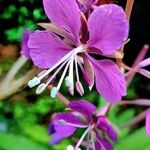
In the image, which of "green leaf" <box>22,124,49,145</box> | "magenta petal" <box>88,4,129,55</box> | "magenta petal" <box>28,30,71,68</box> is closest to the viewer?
"magenta petal" <box>88,4,129,55</box>

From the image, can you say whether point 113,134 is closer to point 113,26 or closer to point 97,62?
point 97,62

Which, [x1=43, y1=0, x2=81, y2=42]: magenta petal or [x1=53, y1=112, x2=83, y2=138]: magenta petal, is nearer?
[x1=43, y1=0, x2=81, y2=42]: magenta petal

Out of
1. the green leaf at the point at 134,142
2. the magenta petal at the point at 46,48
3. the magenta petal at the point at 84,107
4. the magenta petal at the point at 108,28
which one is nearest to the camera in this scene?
the magenta petal at the point at 108,28

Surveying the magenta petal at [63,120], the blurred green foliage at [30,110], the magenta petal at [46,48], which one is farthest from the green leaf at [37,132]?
the magenta petal at [46,48]

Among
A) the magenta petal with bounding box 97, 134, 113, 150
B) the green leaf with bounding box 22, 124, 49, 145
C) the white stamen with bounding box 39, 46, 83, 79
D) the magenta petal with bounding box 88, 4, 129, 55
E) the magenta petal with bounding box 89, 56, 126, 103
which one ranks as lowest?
the green leaf with bounding box 22, 124, 49, 145

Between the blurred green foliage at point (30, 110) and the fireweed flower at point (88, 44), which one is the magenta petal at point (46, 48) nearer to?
the fireweed flower at point (88, 44)

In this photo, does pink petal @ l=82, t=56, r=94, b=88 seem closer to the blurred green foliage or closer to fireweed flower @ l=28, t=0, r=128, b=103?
fireweed flower @ l=28, t=0, r=128, b=103

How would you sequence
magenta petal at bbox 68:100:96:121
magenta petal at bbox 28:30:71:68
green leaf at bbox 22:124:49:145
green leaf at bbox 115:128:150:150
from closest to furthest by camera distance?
1. magenta petal at bbox 28:30:71:68
2. magenta petal at bbox 68:100:96:121
3. green leaf at bbox 115:128:150:150
4. green leaf at bbox 22:124:49:145

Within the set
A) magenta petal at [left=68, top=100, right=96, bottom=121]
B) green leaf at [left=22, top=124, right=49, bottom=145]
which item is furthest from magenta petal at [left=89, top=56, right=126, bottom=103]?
green leaf at [left=22, top=124, right=49, bottom=145]
